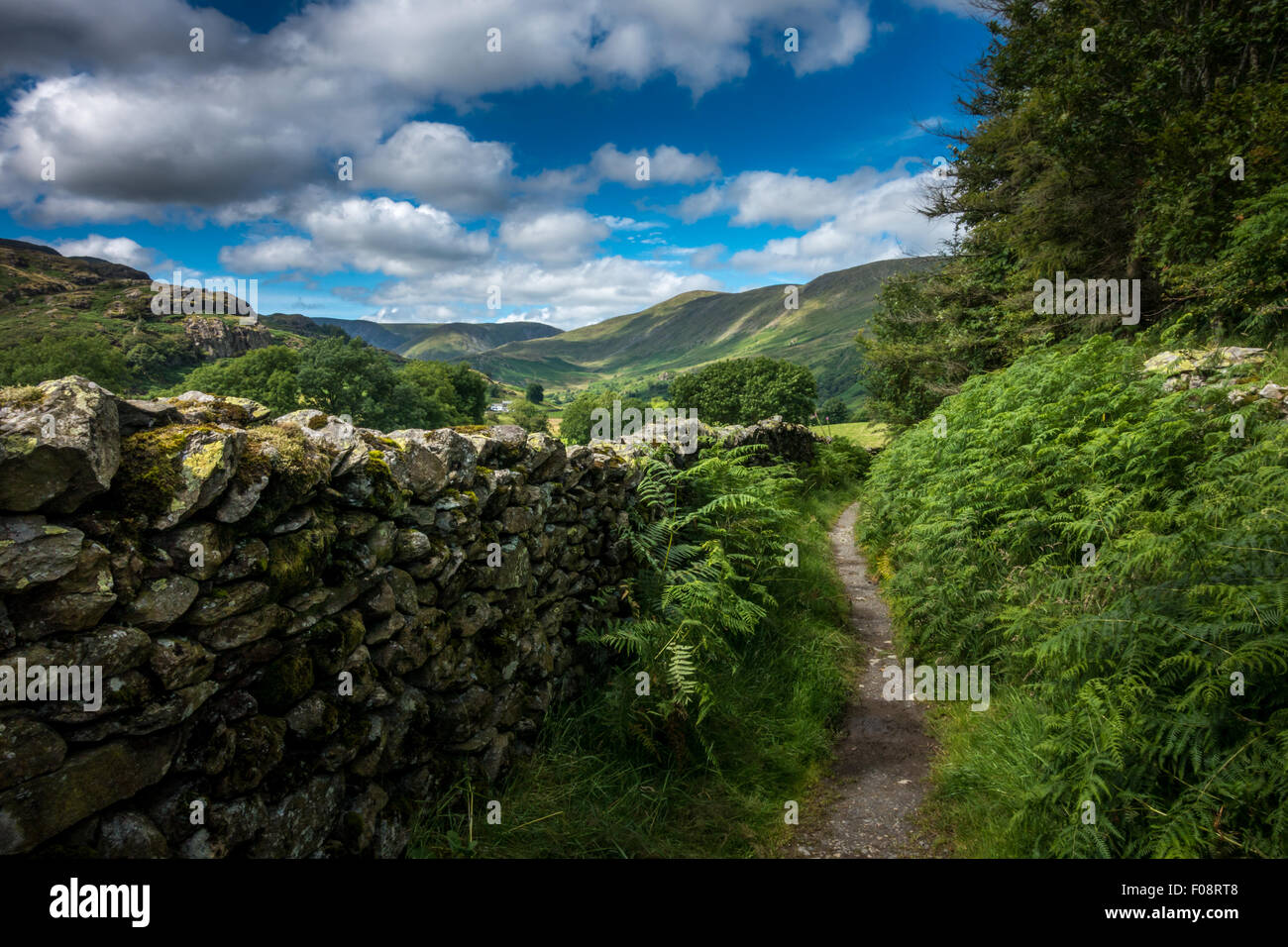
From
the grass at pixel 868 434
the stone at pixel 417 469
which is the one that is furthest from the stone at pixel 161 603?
the grass at pixel 868 434

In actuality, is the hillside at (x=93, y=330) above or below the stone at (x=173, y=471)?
above

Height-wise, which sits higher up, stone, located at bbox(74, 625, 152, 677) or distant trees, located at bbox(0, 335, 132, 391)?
distant trees, located at bbox(0, 335, 132, 391)

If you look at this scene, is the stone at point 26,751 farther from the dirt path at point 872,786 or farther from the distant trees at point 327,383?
the distant trees at point 327,383

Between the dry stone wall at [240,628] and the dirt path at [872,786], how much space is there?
7.28ft

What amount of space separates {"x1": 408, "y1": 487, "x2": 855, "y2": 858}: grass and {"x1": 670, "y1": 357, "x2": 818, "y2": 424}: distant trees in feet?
146

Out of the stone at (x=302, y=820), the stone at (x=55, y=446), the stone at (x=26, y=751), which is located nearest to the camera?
the stone at (x=26, y=751)

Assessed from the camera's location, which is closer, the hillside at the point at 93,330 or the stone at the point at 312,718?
the stone at the point at 312,718

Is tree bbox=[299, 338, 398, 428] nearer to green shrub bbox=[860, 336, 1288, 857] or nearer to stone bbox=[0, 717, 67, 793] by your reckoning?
green shrub bbox=[860, 336, 1288, 857]

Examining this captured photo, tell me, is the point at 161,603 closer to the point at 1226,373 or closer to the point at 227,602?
the point at 227,602

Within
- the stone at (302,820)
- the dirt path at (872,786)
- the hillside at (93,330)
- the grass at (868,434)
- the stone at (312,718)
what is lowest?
the dirt path at (872,786)

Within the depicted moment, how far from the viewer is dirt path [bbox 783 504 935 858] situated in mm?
3758

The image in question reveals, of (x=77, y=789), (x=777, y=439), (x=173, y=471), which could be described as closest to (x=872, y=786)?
(x=77, y=789)

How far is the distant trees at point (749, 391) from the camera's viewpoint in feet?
171

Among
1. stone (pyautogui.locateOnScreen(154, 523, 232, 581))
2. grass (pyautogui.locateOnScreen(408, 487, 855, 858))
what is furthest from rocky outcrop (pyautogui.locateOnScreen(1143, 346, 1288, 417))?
stone (pyautogui.locateOnScreen(154, 523, 232, 581))
